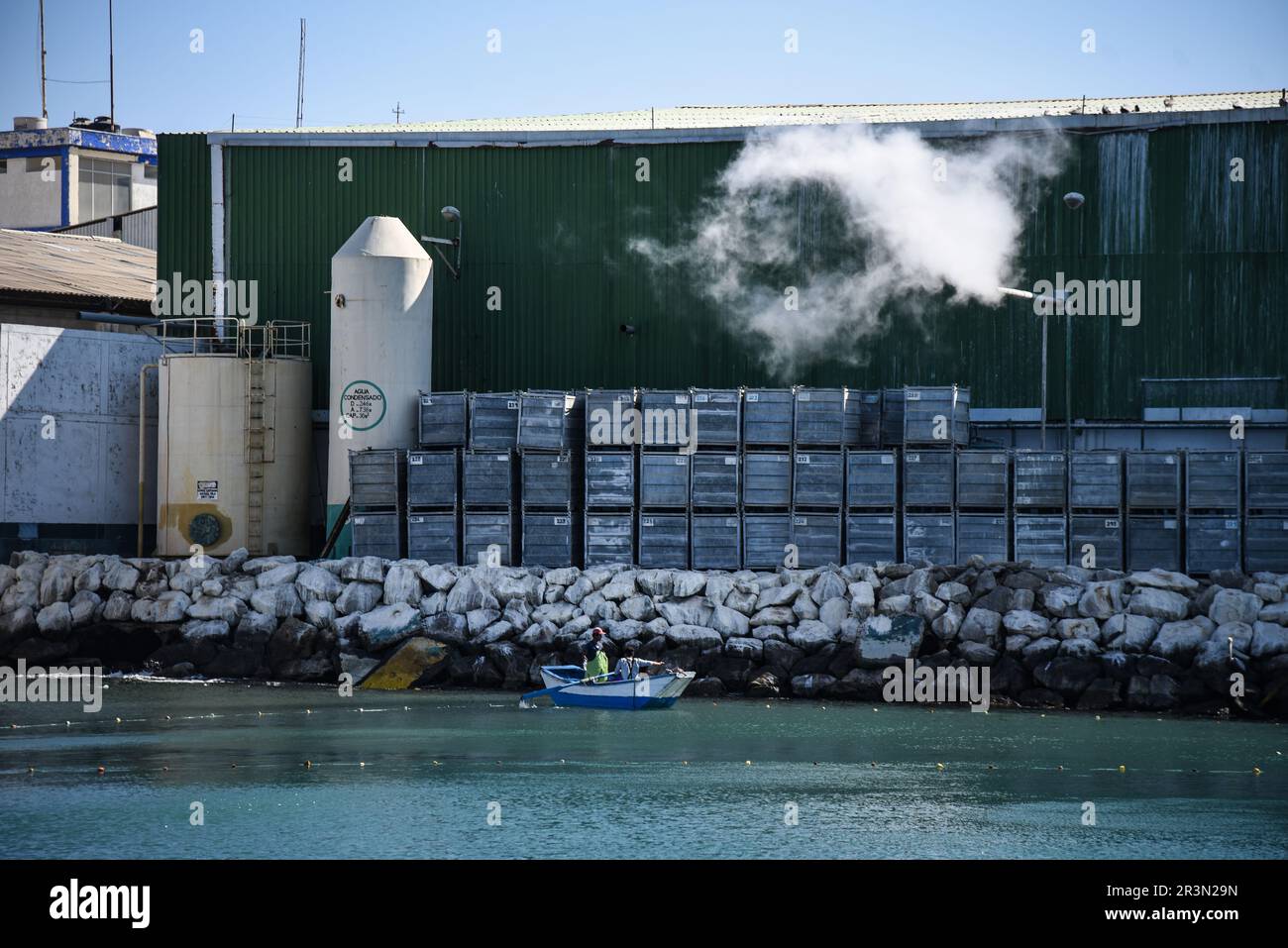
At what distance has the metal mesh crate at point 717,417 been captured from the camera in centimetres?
3662

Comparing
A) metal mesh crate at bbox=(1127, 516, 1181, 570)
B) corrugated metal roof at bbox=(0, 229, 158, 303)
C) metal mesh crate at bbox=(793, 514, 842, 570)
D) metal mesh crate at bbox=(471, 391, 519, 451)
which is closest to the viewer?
metal mesh crate at bbox=(1127, 516, 1181, 570)

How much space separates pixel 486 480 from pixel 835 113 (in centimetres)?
1577

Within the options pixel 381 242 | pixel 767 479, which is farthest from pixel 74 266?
pixel 767 479

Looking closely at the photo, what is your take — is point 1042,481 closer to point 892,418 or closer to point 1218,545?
point 892,418

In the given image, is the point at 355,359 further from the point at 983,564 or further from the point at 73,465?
the point at 983,564

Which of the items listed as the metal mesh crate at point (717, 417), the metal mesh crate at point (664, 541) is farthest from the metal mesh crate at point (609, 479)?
the metal mesh crate at point (717, 417)

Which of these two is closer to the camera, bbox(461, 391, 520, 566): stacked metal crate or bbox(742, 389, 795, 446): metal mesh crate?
bbox(742, 389, 795, 446): metal mesh crate

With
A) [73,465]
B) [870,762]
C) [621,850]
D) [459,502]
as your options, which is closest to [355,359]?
[459,502]

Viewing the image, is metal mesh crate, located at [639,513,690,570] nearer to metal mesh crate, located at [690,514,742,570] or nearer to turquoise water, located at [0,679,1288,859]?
metal mesh crate, located at [690,514,742,570]

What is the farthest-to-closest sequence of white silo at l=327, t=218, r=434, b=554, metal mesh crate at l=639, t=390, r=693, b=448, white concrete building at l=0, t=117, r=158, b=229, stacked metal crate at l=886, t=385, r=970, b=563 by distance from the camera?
white concrete building at l=0, t=117, r=158, b=229, white silo at l=327, t=218, r=434, b=554, metal mesh crate at l=639, t=390, r=693, b=448, stacked metal crate at l=886, t=385, r=970, b=563

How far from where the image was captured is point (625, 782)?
23266mm

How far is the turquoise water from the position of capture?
1970 cm

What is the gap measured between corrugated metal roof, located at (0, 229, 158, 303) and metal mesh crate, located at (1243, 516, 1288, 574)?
32.0m

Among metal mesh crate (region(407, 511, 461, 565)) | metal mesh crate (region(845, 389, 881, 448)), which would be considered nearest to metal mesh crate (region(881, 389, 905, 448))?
metal mesh crate (region(845, 389, 881, 448))
